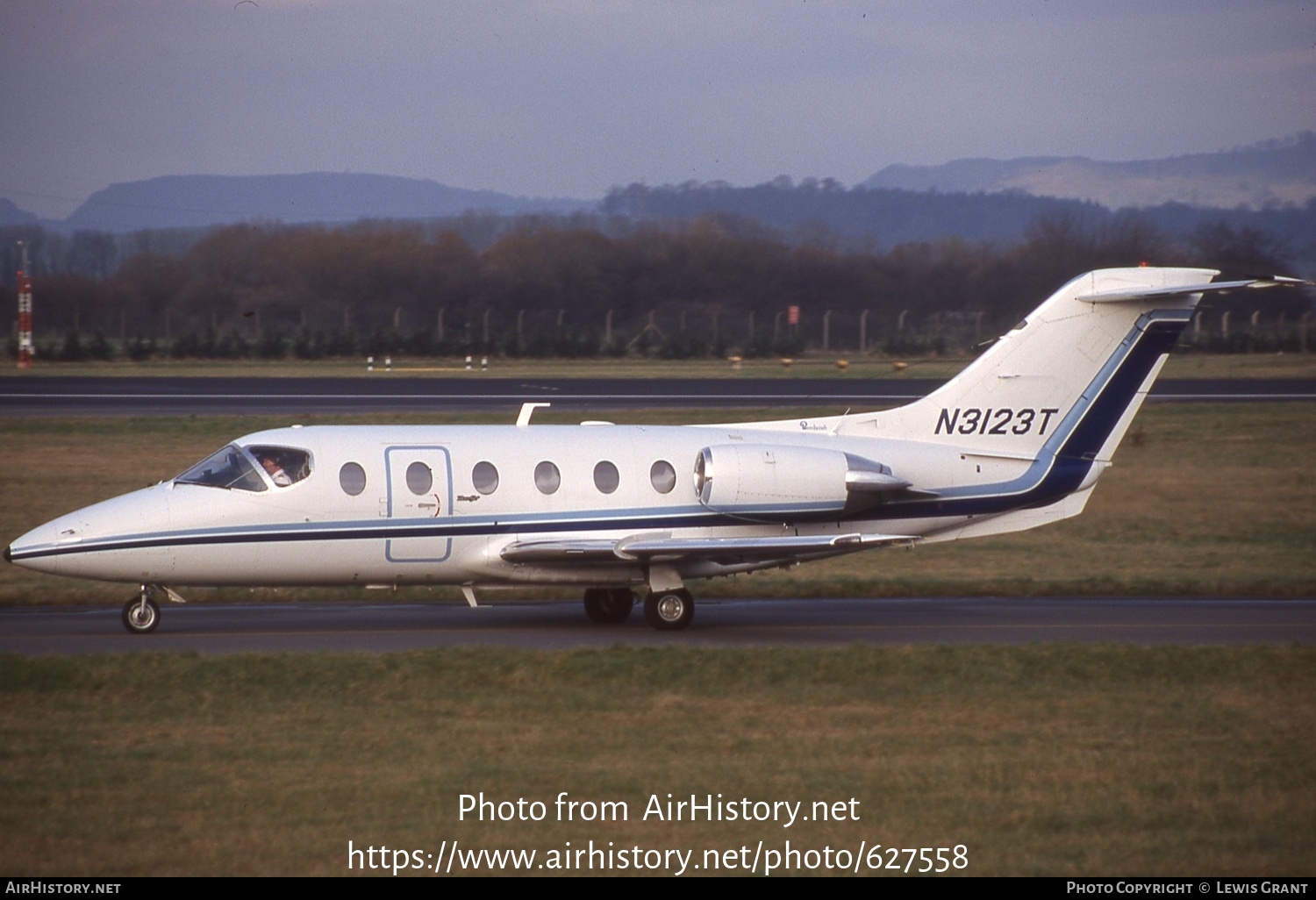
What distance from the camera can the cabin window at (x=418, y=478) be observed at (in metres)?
16.8

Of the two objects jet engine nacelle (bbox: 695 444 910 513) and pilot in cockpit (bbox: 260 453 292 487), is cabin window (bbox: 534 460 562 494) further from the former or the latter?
pilot in cockpit (bbox: 260 453 292 487)

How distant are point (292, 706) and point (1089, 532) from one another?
17490 mm

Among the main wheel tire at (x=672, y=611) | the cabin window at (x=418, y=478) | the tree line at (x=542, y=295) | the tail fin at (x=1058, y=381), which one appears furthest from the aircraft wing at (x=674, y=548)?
the tree line at (x=542, y=295)

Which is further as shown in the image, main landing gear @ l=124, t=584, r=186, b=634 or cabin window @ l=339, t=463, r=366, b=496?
cabin window @ l=339, t=463, r=366, b=496

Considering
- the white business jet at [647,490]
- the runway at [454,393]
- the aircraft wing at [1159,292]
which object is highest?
A: the aircraft wing at [1159,292]

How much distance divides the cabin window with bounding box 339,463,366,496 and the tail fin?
6.21 m

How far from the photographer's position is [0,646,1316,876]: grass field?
29.6 ft

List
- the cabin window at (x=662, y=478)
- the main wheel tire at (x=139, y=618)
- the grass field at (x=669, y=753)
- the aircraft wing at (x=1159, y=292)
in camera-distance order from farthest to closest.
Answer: the cabin window at (x=662, y=478)
the aircraft wing at (x=1159, y=292)
the main wheel tire at (x=139, y=618)
the grass field at (x=669, y=753)

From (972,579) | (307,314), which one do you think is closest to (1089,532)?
(972,579)

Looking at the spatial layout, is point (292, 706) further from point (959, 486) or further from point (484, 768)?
point (959, 486)

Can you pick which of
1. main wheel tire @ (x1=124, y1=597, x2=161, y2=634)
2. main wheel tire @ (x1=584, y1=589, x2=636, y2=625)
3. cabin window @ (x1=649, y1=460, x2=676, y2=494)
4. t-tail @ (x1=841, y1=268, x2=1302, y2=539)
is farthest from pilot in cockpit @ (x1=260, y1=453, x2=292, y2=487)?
t-tail @ (x1=841, y1=268, x2=1302, y2=539)

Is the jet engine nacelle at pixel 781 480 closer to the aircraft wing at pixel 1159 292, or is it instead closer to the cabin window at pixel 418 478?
the cabin window at pixel 418 478

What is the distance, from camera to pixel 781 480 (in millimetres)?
17453

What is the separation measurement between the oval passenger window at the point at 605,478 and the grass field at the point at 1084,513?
4.07m
